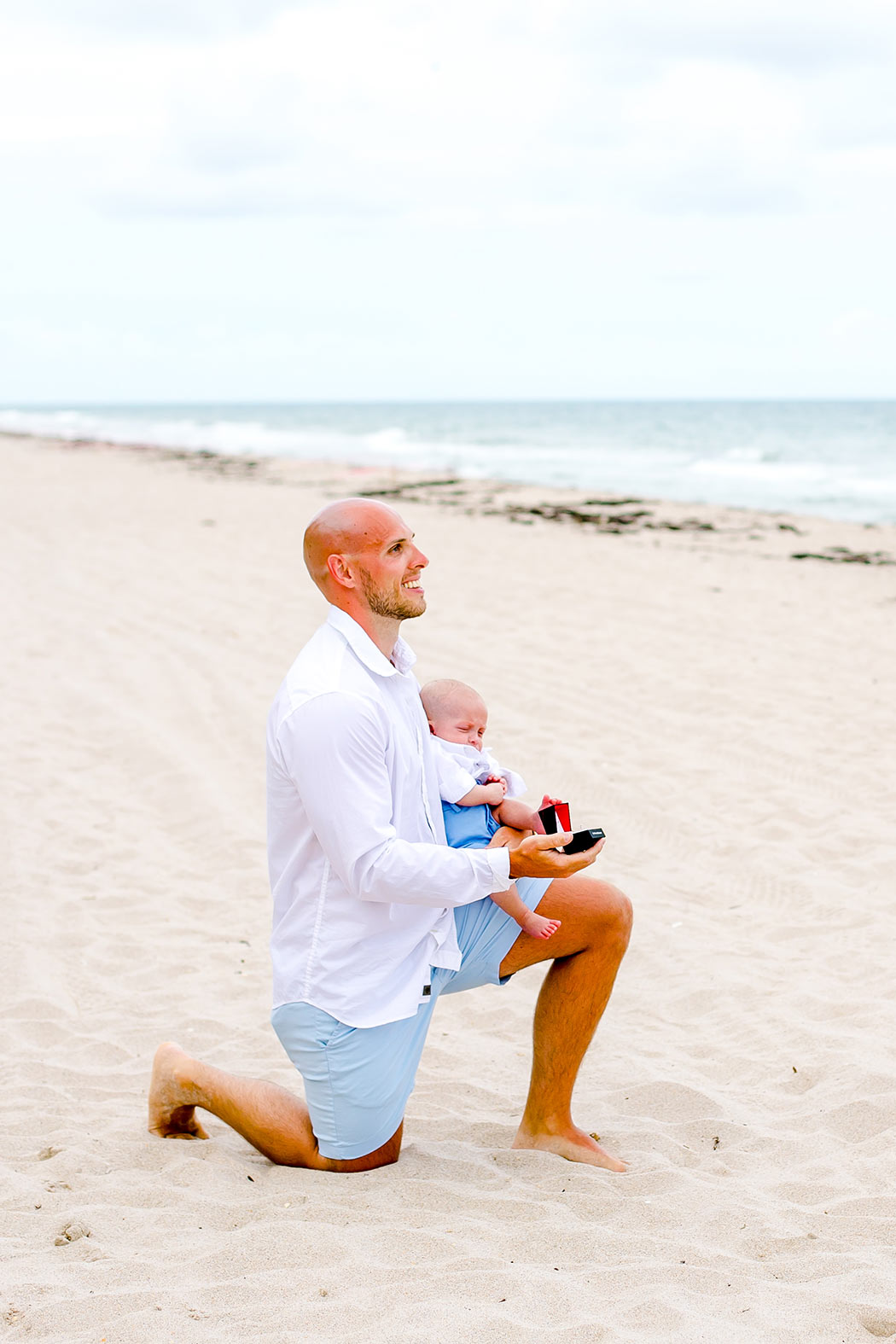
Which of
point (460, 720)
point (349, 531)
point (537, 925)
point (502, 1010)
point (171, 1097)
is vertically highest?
point (349, 531)

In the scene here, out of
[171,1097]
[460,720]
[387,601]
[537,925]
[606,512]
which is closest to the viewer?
[387,601]

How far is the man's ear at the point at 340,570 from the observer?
9.80 feet

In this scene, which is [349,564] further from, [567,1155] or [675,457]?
[675,457]

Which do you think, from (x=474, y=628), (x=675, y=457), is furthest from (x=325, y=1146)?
(x=675, y=457)

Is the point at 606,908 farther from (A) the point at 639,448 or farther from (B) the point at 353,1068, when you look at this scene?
(A) the point at 639,448

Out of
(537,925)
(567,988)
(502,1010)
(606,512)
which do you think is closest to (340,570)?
(537,925)

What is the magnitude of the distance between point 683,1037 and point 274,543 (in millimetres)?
10740

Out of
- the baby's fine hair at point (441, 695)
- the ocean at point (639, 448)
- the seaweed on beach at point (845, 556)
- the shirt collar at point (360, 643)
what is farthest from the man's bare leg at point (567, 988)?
the ocean at point (639, 448)

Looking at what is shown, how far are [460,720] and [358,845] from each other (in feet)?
2.31

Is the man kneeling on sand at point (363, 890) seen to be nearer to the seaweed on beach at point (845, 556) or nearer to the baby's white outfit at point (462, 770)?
the baby's white outfit at point (462, 770)

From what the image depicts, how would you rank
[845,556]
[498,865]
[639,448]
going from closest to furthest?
[498,865]
[845,556]
[639,448]

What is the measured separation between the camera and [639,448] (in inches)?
1689

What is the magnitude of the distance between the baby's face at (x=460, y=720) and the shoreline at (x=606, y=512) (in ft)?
37.4

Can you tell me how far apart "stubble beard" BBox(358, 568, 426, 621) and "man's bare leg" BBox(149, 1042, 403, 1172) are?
4.13 ft
